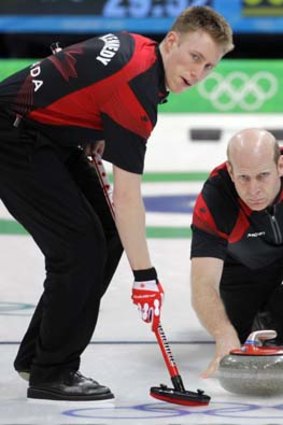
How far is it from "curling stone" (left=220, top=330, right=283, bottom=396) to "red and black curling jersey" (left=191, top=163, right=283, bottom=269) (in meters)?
0.51

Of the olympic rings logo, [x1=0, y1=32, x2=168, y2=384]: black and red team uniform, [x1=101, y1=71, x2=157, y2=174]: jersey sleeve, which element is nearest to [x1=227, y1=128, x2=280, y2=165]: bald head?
[x1=0, y1=32, x2=168, y2=384]: black and red team uniform

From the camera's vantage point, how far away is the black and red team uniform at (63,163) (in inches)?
123

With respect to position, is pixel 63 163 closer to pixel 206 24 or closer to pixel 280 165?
pixel 206 24

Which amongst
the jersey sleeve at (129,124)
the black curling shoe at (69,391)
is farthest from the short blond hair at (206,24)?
the black curling shoe at (69,391)

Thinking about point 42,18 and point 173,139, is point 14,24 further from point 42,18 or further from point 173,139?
point 173,139

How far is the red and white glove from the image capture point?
3150mm

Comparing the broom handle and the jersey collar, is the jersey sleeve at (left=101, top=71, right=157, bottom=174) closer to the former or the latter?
the jersey collar

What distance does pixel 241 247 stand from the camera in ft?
12.7

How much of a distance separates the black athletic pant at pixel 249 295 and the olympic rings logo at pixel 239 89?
5277 mm

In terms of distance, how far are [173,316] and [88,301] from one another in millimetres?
1185

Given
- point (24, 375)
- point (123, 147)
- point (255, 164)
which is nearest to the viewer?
point (123, 147)

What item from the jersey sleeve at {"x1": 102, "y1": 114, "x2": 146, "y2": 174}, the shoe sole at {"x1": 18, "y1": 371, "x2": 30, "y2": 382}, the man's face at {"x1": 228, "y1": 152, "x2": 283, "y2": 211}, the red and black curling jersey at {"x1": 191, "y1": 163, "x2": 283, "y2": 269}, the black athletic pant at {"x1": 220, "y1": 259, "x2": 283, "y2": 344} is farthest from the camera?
the black athletic pant at {"x1": 220, "y1": 259, "x2": 283, "y2": 344}

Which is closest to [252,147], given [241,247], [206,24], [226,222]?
[226,222]

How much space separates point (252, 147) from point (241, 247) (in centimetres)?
44
